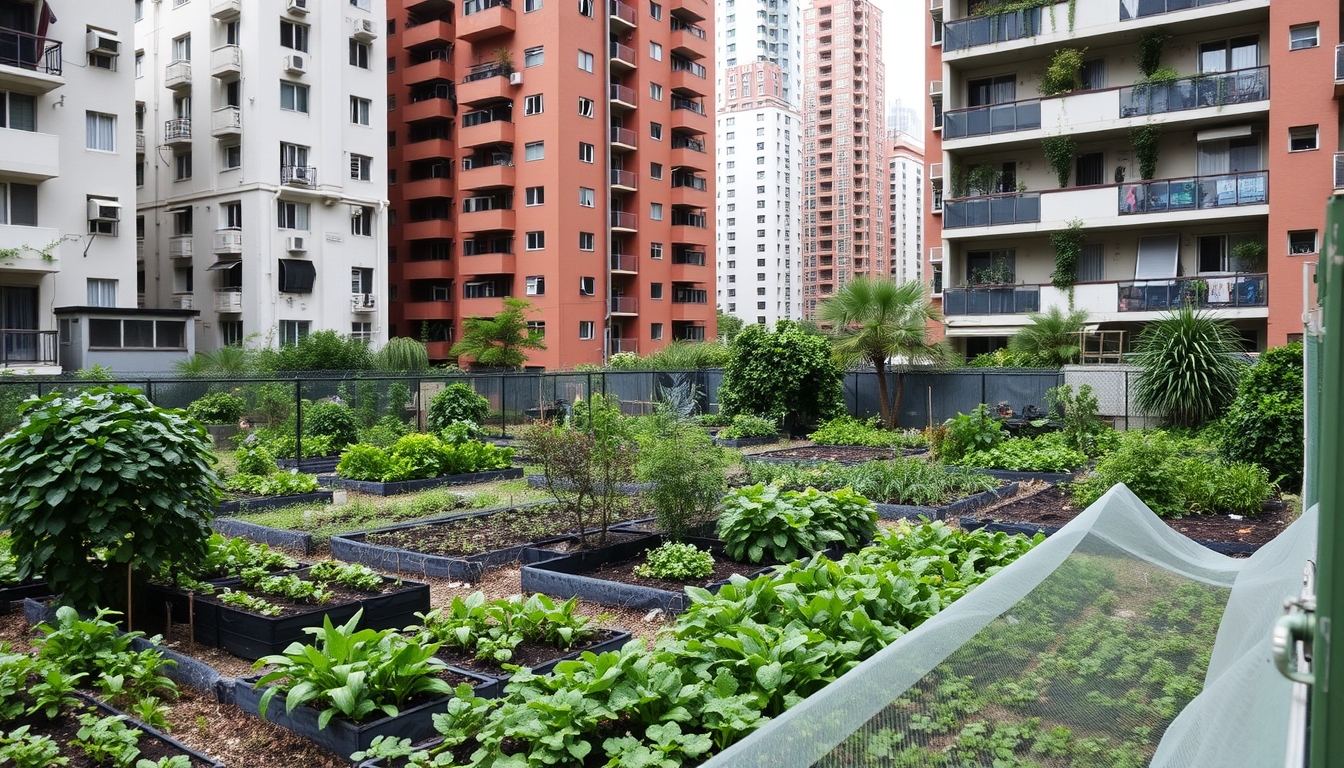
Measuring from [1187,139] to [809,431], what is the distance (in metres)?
15.1

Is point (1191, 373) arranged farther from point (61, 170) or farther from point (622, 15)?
point (622, 15)

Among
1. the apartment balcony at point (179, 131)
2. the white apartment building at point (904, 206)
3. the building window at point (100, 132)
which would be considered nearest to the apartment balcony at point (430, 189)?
the apartment balcony at point (179, 131)

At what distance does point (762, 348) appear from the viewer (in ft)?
80.7

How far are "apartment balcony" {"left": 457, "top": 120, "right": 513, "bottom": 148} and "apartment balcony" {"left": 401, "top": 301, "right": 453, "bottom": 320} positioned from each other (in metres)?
8.43

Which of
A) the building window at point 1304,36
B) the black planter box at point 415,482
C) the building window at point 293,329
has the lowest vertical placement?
the black planter box at point 415,482

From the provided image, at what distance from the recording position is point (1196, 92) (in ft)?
91.6

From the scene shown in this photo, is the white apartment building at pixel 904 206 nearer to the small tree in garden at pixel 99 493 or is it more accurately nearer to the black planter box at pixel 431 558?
the black planter box at pixel 431 558

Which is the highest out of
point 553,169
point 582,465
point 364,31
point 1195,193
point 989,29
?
point 364,31

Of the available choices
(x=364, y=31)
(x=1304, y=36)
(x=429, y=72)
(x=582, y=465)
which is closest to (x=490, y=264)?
(x=429, y=72)

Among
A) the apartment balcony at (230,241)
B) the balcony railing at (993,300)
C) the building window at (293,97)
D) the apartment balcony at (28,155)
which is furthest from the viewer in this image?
the building window at (293,97)

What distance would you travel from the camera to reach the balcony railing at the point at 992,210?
99.5 feet

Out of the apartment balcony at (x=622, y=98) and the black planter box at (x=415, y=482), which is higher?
the apartment balcony at (x=622, y=98)

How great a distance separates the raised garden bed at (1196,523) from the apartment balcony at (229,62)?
1413 inches

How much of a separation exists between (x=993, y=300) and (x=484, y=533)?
23744mm
